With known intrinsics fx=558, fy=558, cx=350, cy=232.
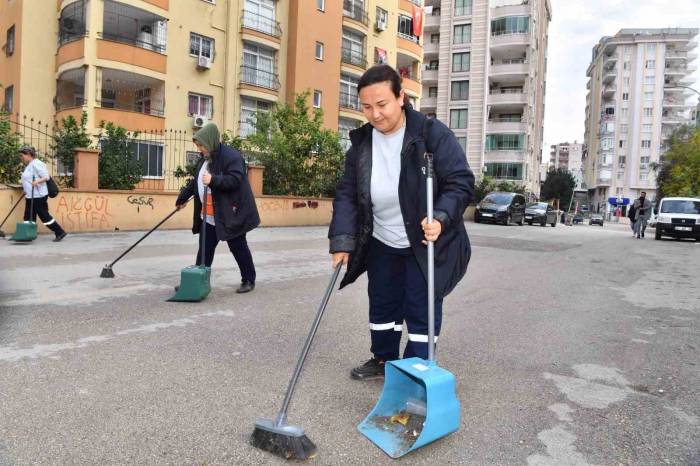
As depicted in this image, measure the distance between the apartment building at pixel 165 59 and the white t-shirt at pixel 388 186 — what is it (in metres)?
18.0

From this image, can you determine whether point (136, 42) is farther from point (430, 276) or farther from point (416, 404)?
point (416, 404)

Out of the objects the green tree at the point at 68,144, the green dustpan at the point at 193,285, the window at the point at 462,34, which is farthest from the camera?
the window at the point at 462,34

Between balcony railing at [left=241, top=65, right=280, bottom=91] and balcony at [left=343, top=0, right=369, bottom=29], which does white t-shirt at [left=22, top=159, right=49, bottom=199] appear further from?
balcony at [left=343, top=0, right=369, bottom=29]

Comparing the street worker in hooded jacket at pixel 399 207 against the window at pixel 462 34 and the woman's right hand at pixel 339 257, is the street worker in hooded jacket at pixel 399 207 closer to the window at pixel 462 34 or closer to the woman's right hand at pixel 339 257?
the woman's right hand at pixel 339 257

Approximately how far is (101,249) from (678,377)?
29.1 feet

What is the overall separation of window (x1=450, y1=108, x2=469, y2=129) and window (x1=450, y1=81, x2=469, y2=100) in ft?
4.17

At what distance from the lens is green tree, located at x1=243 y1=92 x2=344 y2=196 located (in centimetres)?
1861

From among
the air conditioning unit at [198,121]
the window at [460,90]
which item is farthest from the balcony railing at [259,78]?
the window at [460,90]

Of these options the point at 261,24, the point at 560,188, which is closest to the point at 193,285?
the point at 261,24

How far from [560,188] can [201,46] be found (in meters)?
74.7

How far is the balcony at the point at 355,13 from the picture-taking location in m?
32.9

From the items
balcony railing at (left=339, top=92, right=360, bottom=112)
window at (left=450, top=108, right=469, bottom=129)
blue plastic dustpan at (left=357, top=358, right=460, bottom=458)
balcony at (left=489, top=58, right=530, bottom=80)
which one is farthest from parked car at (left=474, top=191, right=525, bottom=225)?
balcony at (left=489, top=58, right=530, bottom=80)

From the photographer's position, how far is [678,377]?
3.90m

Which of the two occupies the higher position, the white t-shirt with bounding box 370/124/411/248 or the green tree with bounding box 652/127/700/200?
the green tree with bounding box 652/127/700/200
